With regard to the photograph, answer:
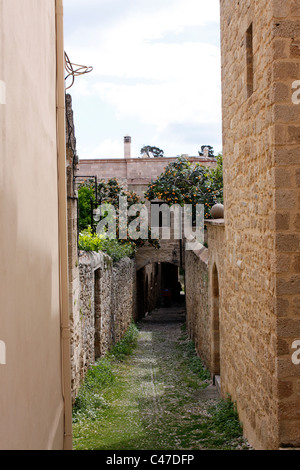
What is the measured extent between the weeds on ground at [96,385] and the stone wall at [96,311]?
0.45ft

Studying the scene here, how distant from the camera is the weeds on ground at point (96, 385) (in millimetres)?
8377

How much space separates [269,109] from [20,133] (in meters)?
2.44

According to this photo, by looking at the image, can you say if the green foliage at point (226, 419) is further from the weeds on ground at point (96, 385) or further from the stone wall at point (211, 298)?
the weeds on ground at point (96, 385)

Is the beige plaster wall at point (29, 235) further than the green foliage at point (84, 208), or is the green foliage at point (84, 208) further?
the green foliage at point (84, 208)

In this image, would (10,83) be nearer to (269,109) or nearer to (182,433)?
(269,109)

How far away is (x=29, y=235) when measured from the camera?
3812 mm

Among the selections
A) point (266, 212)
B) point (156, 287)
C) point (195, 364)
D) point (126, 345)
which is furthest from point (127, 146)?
point (266, 212)

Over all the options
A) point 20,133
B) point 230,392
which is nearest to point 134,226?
point 230,392

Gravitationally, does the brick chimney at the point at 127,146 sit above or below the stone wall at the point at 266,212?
above

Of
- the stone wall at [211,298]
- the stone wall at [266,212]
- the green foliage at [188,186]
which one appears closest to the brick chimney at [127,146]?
the green foliage at [188,186]

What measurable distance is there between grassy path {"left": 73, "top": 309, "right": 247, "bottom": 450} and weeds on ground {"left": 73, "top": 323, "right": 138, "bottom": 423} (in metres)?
0.03

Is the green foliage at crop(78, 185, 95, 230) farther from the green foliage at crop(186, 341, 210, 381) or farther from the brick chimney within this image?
the brick chimney

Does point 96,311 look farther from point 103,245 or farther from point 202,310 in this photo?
point 103,245

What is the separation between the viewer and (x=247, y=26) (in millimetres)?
5785
